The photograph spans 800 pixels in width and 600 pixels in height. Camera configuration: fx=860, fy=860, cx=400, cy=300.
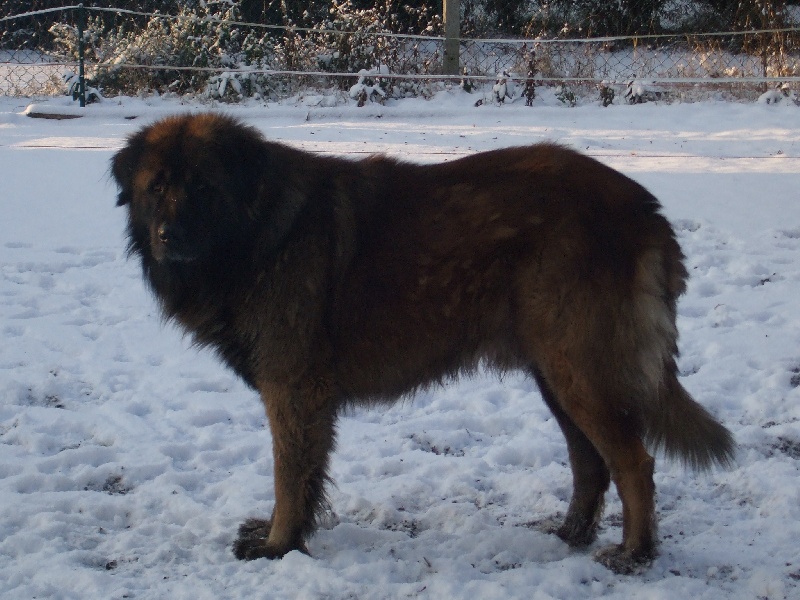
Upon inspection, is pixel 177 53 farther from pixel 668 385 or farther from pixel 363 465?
pixel 668 385

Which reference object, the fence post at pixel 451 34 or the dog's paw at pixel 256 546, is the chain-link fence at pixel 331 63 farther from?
the dog's paw at pixel 256 546

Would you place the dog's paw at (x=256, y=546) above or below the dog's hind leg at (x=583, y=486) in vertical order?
below

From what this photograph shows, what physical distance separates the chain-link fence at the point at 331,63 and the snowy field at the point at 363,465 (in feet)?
19.7

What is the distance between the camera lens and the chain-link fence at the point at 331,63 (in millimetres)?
12672

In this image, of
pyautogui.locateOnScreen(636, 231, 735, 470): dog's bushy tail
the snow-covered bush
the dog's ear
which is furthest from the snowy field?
the snow-covered bush

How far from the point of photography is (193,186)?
3.17m

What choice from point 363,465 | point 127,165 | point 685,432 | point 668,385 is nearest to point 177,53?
point 127,165

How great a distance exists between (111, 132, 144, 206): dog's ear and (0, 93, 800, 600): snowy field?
1.26 metres

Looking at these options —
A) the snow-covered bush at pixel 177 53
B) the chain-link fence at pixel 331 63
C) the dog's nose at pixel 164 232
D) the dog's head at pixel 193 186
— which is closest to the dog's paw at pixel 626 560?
the dog's head at pixel 193 186

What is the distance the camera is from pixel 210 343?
3334mm

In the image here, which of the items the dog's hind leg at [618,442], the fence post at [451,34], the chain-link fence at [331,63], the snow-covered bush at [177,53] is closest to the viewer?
the dog's hind leg at [618,442]

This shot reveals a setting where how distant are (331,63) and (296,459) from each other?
11404 mm

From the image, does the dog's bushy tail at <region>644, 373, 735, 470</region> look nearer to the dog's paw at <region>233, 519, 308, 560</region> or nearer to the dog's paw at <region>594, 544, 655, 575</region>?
the dog's paw at <region>594, 544, 655, 575</region>

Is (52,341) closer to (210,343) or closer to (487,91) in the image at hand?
(210,343)
